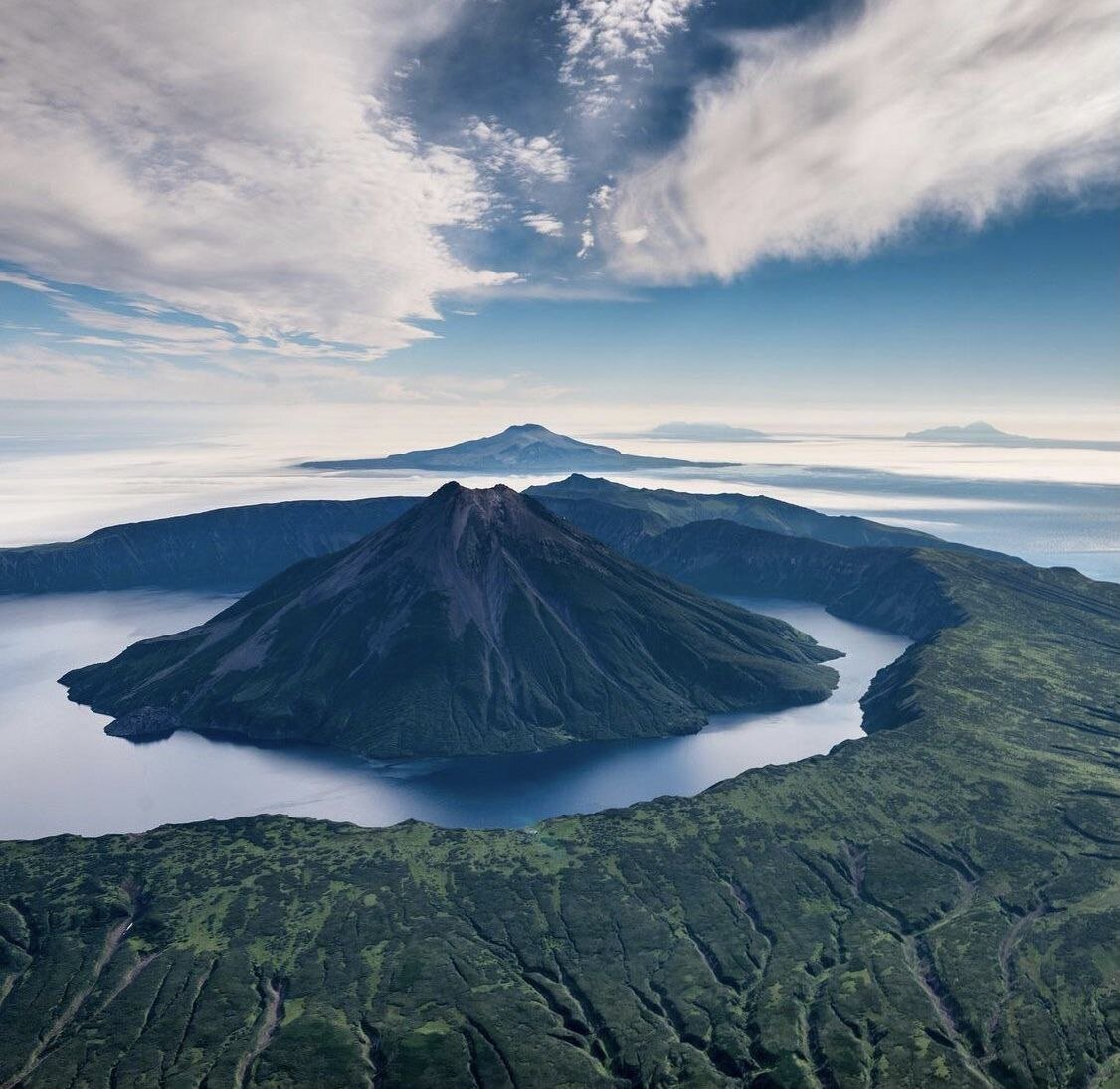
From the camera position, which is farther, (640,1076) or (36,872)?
(36,872)

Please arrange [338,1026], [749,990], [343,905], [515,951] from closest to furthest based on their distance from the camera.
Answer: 1. [338,1026]
2. [749,990]
3. [515,951]
4. [343,905]

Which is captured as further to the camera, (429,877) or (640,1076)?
(429,877)

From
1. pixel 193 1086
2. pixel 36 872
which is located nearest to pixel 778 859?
pixel 193 1086

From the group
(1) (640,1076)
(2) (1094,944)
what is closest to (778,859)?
(2) (1094,944)

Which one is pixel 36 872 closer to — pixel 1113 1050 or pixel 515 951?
pixel 515 951

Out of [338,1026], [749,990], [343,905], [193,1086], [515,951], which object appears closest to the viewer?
[193,1086]

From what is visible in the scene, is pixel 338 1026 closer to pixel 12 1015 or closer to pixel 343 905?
pixel 343 905
